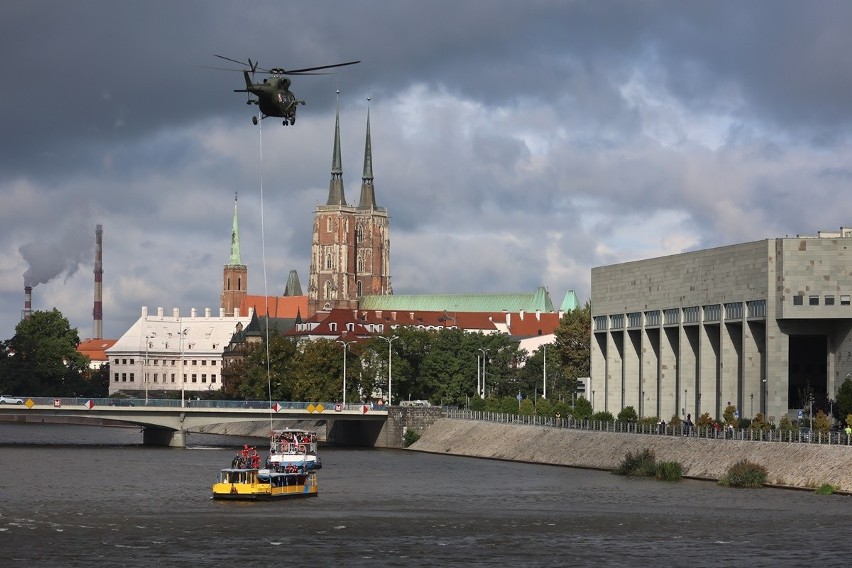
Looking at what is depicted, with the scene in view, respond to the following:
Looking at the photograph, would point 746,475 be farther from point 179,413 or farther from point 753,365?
point 179,413

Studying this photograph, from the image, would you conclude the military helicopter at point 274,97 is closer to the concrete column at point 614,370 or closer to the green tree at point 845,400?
the green tree at point 845,400

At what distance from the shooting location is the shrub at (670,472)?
106062mm

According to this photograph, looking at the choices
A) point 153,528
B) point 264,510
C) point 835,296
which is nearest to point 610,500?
point 264,510

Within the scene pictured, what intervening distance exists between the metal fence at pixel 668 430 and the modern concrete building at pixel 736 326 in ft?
36.2

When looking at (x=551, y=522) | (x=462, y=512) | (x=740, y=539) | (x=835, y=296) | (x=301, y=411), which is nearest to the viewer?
(x=740, y=539)

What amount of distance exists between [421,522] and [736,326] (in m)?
63.6

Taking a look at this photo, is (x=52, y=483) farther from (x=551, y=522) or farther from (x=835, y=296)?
(x=835, y=296)

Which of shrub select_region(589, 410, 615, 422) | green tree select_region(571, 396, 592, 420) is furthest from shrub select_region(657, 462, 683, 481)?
green tree select_region(571, 396, 592, 420)

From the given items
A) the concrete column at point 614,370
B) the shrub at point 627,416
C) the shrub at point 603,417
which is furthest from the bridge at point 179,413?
the shrub at point 627,416

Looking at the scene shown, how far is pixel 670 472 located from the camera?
106 metres

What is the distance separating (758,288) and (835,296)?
635 centimetres

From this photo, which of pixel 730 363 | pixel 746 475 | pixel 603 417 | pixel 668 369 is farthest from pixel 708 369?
pixel 746 475

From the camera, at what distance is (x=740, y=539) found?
7388cm

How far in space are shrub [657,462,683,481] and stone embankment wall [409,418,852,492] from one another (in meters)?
0.72
